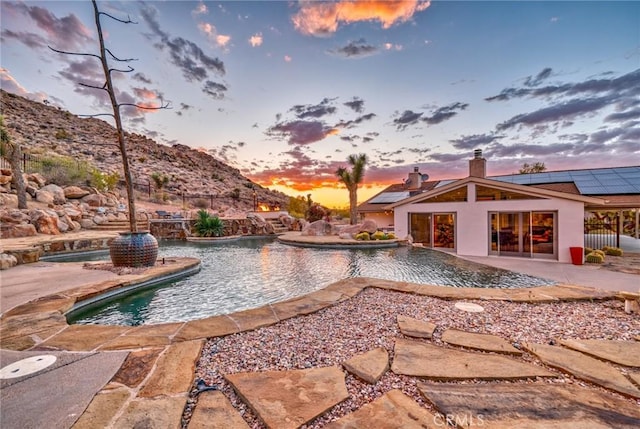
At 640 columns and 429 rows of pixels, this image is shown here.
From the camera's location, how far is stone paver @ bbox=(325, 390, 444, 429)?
4.95ft

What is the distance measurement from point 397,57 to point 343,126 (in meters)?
→ 6.66

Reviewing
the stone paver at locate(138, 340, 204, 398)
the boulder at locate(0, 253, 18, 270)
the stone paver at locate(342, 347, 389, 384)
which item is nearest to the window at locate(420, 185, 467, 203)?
the stone paver at locate(342, 347, 389, 384)

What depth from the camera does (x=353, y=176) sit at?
2044cm

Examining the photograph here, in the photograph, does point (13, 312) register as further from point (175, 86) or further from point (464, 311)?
point (175, 86)

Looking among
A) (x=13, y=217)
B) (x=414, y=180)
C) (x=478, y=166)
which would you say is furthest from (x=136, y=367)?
(x=414, y=180)

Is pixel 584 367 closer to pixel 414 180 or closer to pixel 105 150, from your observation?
pixel 414 180

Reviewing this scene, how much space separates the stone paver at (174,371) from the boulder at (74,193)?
59.3 ft

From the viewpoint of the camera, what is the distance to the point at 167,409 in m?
1.63

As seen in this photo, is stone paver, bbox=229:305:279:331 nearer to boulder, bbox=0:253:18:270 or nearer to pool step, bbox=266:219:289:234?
boulder, bbox=0:253:18:270

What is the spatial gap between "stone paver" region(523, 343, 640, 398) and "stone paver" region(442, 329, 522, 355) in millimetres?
179

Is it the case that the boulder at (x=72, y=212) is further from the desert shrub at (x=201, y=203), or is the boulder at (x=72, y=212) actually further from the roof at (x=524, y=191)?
the roof at (x=524, y=191)

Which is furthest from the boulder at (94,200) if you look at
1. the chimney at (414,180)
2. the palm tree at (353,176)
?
the chimney at (414,180)

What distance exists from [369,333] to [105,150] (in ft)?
126

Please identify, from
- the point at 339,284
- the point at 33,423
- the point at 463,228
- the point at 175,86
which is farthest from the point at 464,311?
the point at 175,86
